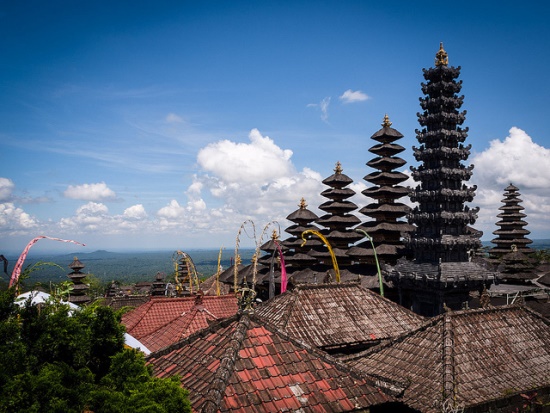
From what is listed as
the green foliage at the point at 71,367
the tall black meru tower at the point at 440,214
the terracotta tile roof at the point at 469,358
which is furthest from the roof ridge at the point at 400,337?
the tall black meru tower at the point at 440,214

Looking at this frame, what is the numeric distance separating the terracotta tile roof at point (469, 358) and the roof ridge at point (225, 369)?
551cm

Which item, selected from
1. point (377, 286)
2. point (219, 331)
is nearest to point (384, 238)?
point (377, 286)

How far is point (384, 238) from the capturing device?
36.1m

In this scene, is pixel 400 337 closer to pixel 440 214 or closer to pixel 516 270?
pixel 440 214

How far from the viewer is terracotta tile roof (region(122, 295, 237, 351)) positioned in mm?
19000

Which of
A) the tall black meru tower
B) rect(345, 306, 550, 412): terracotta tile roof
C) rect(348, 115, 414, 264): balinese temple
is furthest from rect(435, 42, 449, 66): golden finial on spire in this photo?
rect(345, 306, 550, 412): terracotta tile roof

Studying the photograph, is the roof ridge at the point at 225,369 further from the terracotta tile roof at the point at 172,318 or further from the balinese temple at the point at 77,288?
the balinese temple at the point at 77,288

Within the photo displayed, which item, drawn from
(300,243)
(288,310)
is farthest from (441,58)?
(288,310)

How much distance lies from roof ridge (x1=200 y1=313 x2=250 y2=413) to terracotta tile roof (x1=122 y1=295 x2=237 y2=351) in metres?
9.36

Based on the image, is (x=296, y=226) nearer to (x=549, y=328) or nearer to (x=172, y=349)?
(x=549, y=328)

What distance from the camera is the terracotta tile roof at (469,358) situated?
11.7 metres

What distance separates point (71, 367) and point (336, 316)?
10.9 meters

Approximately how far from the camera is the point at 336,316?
53.3 feet

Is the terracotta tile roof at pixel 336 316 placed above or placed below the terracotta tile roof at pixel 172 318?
above
